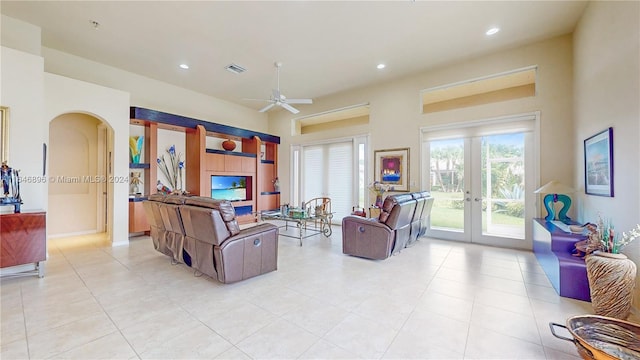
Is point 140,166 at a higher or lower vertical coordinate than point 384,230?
higher

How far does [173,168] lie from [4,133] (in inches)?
118

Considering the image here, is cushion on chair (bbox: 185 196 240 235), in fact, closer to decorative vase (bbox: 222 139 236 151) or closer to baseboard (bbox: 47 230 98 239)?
decorative vase (bbox: 222 139 236 151)

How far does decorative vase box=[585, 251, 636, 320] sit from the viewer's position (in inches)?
87.0

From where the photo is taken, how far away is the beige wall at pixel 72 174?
5.38 metres

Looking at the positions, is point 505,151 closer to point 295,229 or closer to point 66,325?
point 295,229

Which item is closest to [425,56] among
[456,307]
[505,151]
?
[505,151]

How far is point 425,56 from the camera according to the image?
16.0 ft

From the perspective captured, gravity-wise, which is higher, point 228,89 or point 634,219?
point 228,89

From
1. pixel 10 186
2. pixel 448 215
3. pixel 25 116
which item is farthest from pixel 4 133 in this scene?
pixel 448 215

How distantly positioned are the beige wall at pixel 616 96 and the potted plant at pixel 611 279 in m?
0.31

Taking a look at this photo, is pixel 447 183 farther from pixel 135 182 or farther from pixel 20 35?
pixel 20 35

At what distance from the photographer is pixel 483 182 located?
16.3ft

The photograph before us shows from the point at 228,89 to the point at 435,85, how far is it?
4937 millimetres

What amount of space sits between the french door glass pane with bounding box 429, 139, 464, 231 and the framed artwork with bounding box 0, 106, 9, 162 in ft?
22.5
